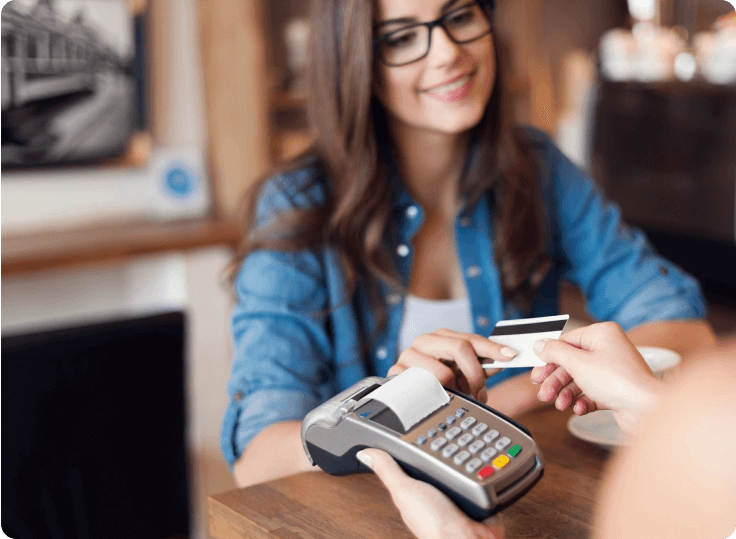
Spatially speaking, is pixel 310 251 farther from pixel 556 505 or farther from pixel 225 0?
pixel 225 0

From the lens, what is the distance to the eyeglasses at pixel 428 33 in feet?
2.66

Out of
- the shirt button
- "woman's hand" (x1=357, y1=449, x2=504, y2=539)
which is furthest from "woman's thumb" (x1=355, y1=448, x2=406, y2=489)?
the shirt button

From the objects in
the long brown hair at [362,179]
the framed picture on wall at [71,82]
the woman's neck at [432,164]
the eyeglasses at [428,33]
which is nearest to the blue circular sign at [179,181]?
the framed picture on wall at [71,82]

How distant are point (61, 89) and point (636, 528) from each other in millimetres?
2019

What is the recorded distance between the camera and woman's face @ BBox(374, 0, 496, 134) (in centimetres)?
81

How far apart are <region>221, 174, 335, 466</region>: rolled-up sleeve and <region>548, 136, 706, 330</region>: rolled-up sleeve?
0.40 m

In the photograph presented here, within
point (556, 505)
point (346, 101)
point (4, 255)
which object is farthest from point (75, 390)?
point (4, 255)

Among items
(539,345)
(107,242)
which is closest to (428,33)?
(539,345)

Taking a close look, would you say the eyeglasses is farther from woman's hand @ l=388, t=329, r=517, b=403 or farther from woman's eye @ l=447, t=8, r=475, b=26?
woman's hand @ l=388, t=329, r=517, b=403

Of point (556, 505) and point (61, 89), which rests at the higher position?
point (61, 89)

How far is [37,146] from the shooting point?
2.02 metres

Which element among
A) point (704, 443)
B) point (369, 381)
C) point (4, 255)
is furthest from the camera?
point (4, 255)

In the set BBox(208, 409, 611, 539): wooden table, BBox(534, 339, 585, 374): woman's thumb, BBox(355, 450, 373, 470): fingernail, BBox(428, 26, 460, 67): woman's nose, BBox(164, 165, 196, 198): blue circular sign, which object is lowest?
BBox(208, 409, 611, 539): wooden table

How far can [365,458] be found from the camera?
1.53 ft
